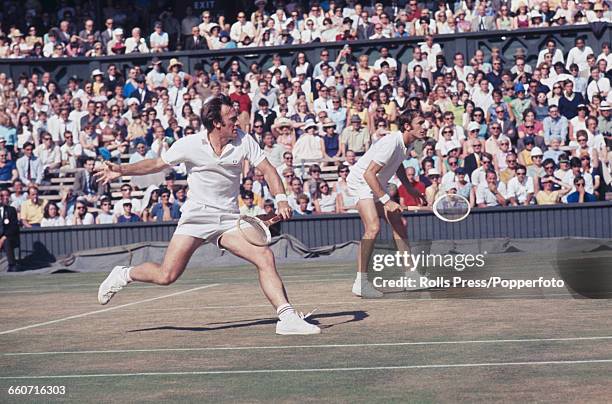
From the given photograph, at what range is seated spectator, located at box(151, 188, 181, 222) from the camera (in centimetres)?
2441

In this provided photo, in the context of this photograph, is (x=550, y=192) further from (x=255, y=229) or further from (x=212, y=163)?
(x=212, y=163)

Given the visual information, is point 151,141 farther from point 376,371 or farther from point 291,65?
point 376,371

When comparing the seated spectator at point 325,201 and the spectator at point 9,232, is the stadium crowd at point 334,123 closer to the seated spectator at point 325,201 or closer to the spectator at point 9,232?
the seated spectator at point 325,201

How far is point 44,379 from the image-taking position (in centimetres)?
834

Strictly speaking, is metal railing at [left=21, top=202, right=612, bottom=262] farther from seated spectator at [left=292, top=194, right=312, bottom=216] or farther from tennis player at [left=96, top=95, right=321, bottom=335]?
tennis player at [left=96, top=95, right=321, bottom=335]

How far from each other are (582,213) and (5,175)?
40.8ft

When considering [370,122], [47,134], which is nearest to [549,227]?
[370,122]

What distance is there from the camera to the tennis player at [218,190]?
10.4m

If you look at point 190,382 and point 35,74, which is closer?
point 190,382

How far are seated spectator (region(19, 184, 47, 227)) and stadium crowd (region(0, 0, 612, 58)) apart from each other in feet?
19.8

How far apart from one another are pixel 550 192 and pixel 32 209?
1075cm

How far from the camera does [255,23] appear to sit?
29.8 metres

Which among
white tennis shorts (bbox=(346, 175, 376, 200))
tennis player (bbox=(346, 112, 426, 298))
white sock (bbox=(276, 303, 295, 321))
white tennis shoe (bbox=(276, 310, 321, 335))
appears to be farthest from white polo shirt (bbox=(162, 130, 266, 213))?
white tennis shorts (bbox=(346, 175, 376, 200))

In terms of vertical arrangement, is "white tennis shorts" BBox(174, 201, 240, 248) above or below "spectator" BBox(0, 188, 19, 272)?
above
